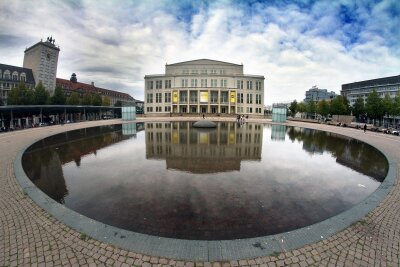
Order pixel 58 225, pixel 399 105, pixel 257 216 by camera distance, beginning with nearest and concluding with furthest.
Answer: pixel 58 225 → pixel 257 216 → pixel 399 105

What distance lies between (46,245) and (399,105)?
5771cm

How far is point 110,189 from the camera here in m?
8.62

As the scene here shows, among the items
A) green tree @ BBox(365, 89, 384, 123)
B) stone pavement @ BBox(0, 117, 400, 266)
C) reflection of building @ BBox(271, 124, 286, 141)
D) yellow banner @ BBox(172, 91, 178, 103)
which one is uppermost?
yellow banner @ BBox(172, 91, 178, 103)

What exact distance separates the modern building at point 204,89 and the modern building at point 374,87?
47.2 metres

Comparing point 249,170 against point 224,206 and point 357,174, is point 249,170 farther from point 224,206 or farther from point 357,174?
point 357,174

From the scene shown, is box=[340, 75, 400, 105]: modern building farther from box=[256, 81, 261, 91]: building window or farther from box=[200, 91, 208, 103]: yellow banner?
box=[200, 91, 208, 103]: yellow banner

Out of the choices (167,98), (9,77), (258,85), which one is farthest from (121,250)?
(9,77)

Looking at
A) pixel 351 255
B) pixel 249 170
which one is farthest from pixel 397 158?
pixel 351 255

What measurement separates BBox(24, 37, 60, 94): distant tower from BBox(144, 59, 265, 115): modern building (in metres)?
59.3

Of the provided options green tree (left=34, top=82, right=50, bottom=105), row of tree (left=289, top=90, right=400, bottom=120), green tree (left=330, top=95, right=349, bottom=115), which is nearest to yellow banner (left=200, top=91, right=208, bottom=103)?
row of tree (left=289, top=90, right=400, bottom=120)

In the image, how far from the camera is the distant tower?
325ft

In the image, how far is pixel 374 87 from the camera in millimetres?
97812

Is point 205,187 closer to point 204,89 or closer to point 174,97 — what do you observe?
point 204,89

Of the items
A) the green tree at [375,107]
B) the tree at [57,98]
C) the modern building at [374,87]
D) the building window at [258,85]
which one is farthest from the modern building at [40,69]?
the modern building at [374,87]
